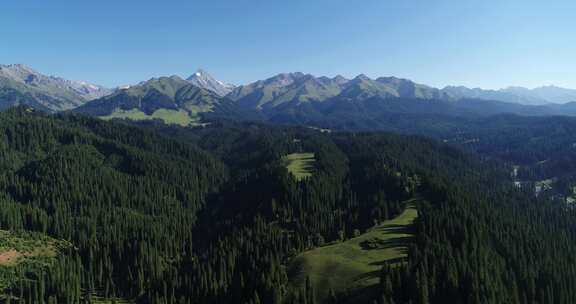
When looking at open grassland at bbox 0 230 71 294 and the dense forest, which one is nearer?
the dense forest

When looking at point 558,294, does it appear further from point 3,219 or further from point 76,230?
point 3,219

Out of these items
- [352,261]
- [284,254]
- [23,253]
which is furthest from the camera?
[23,253]

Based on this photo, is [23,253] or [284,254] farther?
[23,253]

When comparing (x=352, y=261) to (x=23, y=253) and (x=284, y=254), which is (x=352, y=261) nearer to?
(x=284, y=254)

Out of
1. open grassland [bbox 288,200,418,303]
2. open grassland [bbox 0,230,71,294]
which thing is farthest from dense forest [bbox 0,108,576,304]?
open grassland [bbox 288,200,418,303]

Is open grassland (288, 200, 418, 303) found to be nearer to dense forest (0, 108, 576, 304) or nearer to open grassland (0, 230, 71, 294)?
dense forest (0, 108, 576, 304)

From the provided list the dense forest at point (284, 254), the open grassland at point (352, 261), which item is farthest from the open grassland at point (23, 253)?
the open grassland at point (352, 261)

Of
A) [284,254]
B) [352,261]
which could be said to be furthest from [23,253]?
[352,261]

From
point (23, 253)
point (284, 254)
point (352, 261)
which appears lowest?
point (23, 253)

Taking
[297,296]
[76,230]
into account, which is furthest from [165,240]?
[297,296]
